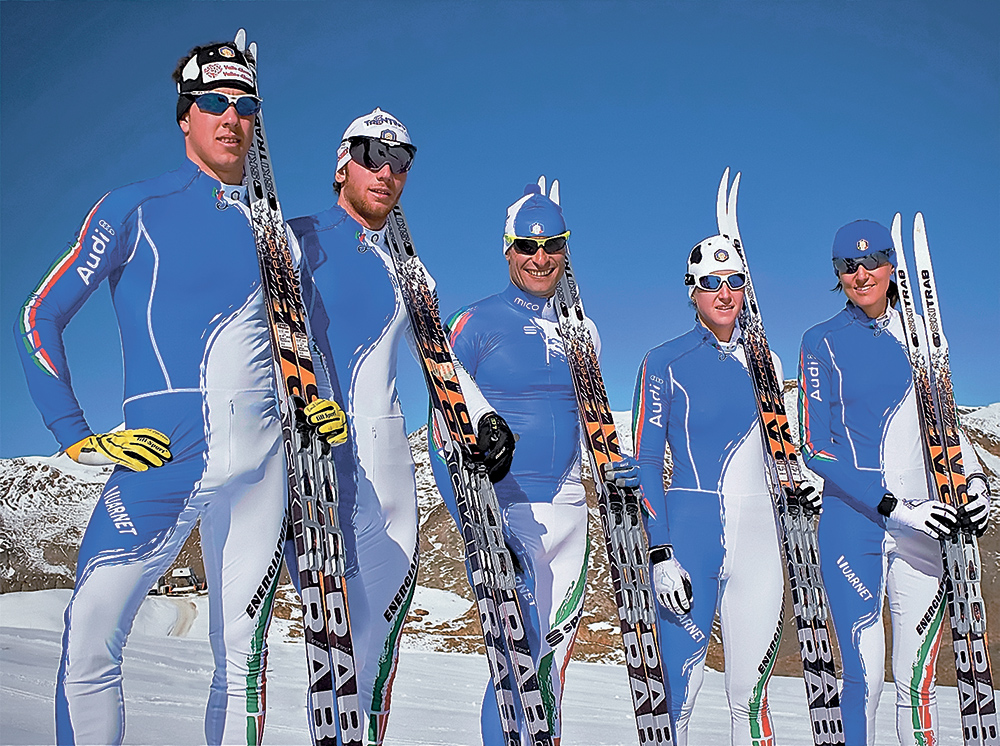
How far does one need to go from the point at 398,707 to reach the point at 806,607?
3.03 m

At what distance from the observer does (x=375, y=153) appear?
Answer: 360 centimetres

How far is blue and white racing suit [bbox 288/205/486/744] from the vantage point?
3.36 m

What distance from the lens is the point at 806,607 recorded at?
440 cm

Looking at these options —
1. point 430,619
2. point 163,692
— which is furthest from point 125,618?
point 430,619

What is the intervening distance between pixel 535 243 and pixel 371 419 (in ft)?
3.66

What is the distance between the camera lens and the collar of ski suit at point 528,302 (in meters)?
4.18

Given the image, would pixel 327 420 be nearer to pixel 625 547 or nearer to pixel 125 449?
pixel 125 449

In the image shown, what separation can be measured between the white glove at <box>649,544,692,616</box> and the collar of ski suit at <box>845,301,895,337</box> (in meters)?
1.53

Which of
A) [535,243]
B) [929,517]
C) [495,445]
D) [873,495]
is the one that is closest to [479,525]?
[495,445]

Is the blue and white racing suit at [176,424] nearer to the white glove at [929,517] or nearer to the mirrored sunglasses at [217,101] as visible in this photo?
the mirrored sunglasses at [217,101]

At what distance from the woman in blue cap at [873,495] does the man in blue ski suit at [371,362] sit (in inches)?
68.9

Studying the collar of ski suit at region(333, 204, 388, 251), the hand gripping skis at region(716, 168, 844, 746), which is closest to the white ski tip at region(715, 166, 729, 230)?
the hand gripping skis at region(716, 168, 844, 746)

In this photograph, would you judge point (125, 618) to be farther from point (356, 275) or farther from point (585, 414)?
point (585, 414)

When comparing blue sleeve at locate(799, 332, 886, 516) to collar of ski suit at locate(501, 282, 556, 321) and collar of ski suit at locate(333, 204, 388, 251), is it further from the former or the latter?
collar of ski suit at locate(333, 204, 388, 251)
